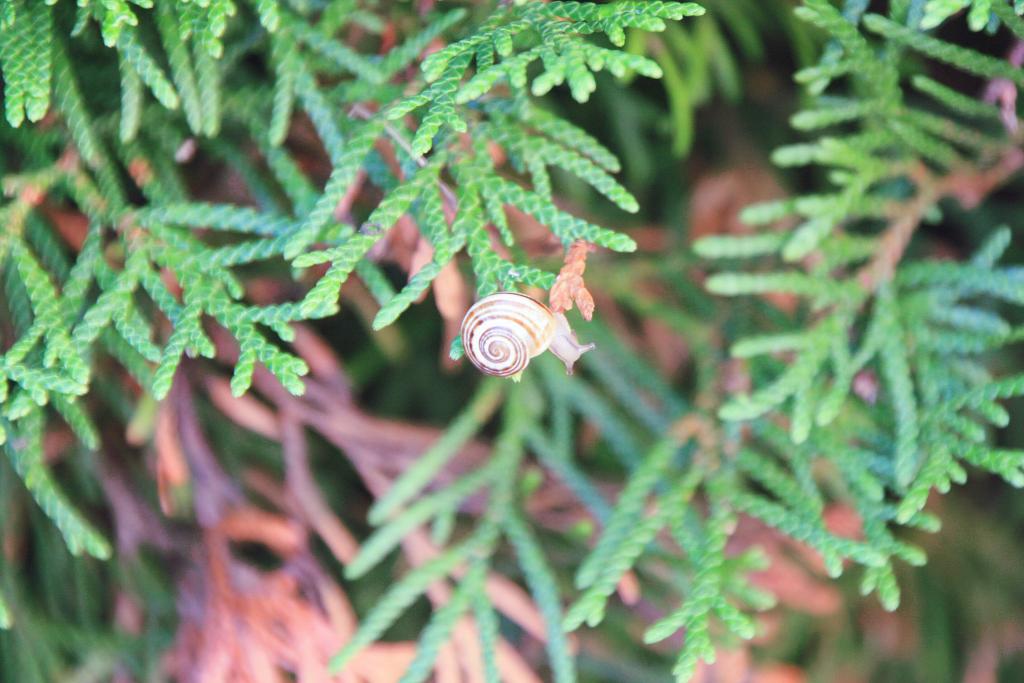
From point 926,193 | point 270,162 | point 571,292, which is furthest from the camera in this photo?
point 926,193

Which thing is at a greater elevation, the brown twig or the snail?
the snail

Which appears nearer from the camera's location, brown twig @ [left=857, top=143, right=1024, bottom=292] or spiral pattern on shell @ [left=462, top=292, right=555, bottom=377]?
spiral pattern on shell @ [left=462, top=292, right=555, bottom=377]

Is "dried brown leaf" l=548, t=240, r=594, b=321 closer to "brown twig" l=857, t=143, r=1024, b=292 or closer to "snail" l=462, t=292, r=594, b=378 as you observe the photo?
"snail" l=462, t=292, r=594, b=378

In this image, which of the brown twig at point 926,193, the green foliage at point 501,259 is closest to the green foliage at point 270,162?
the green foliage at point 501,259

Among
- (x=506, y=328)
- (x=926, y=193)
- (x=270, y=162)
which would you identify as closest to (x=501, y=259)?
(x=506, y=328)

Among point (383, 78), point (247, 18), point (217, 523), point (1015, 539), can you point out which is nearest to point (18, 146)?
point (247, 18)

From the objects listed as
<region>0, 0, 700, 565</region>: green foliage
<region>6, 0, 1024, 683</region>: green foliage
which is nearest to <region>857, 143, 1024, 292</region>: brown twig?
<region>6, 0, 1024, 683</region>: green foliage

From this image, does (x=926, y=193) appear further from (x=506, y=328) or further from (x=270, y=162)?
(x=270, y=162)

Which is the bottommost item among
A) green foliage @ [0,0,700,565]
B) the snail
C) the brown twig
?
the brown twig

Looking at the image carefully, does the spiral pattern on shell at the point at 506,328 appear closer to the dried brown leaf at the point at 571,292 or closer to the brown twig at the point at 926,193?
the dried brown leaf at the point at 571,292

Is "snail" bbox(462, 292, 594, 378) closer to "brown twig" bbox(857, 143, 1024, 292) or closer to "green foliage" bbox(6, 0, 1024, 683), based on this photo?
"green foliage" bbox(6, 0, 1024, 683)
